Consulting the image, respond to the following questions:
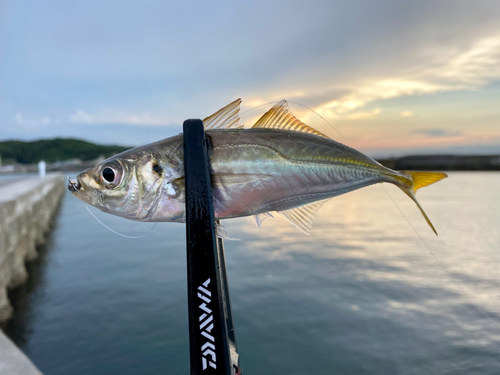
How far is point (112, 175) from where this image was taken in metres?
1.47

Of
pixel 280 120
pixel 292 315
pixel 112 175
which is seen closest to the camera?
pixel 112 175

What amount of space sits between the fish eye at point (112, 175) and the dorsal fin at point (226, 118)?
0.46m

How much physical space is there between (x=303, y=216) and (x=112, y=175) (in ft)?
3.18

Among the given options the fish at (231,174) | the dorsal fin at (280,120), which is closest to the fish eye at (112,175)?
the fish at (231,174)

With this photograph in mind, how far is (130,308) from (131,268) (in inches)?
156

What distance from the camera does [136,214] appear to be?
1.46m

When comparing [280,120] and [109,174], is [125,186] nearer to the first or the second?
[109,174]

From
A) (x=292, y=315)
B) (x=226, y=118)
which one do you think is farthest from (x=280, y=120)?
(x=292, y=315)

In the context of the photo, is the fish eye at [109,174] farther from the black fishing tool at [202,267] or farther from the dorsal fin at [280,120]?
the dorsal fin at [280,120]

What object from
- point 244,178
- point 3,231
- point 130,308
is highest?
point 244,178

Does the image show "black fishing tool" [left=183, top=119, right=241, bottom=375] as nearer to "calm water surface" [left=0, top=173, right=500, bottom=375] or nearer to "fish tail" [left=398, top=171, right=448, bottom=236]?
"fish tail" [left=398, top=171, right=448, bottom=236]

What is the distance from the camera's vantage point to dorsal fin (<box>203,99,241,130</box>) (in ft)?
5.14

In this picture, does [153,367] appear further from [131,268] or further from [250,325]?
[131,268]

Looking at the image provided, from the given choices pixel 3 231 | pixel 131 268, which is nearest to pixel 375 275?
pixel 131 268
